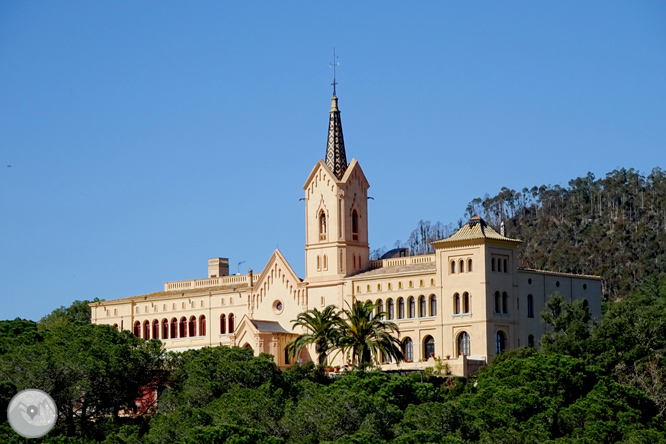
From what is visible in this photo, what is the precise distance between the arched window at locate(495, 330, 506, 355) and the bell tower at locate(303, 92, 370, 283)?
12.3 metres

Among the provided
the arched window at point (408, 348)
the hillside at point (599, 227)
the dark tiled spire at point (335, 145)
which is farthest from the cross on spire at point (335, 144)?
the hillside at point (599, 227)

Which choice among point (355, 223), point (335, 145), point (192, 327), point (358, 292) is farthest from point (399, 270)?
point (192, 327)

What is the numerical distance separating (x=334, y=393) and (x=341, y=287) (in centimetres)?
2488

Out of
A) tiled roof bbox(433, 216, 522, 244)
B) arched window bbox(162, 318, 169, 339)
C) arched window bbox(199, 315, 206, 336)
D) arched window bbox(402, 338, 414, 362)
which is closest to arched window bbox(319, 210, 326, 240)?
arched window bbox(402, 338, 414, 362)

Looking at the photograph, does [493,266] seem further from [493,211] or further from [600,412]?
[493,211]

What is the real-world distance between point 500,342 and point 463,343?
2.26 meters

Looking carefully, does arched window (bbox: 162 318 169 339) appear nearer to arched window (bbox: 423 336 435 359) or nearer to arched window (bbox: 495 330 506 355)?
arched window (bbox: 423 336 435 359)

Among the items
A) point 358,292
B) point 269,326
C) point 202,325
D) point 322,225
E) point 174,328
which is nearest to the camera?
point 358,292

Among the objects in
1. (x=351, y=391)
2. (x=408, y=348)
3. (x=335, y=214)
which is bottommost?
(x=351, y=391)

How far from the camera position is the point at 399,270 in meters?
87.4

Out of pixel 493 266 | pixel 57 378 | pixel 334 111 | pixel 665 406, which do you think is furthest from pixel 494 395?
pixel 334 111

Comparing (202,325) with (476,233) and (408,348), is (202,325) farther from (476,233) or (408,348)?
(476,233)

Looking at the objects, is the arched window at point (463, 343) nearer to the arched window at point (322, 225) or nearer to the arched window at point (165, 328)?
the arched window at point (322, 225)

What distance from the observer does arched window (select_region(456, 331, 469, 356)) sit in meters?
82.6
